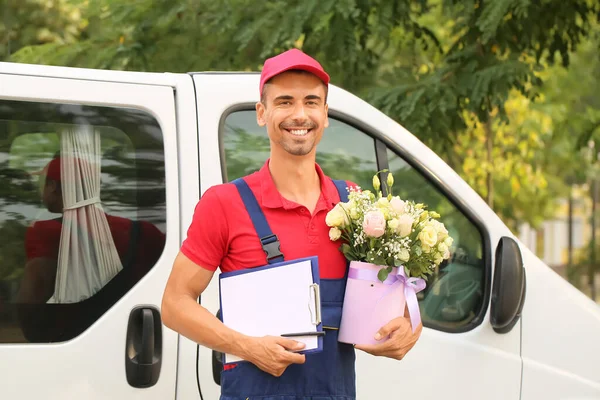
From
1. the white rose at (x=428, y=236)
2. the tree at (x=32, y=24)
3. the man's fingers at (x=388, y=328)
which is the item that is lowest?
the man's fingers at (x=388, y=328)

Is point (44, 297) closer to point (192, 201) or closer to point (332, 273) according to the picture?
point (192, 201)

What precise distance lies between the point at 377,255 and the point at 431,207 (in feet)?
3.54

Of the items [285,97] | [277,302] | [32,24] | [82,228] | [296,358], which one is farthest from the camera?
[32,24]

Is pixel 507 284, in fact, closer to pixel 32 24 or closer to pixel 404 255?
pixel 404 255

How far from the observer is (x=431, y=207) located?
3633 millimetres

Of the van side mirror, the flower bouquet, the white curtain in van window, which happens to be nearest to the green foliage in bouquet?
the flower bouquet

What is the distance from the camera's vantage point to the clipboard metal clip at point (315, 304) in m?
2.50

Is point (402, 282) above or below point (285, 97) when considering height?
below

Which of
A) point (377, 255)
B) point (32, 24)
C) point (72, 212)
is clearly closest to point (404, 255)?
point (377, 255)

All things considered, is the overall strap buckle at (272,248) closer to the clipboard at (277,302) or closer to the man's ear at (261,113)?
the clipboard at (277,302)

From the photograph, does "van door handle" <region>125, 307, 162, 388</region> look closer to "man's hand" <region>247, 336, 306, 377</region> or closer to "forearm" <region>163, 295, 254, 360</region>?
"forearm" <region>163, 295, 254, 360</region>

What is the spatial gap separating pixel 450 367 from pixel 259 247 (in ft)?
4.07

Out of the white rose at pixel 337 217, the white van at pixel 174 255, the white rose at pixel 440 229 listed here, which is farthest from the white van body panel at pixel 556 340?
the white rose at pixel 337 217

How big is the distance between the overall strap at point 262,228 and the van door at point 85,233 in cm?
72
